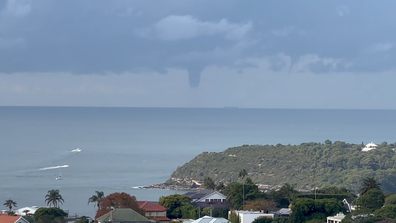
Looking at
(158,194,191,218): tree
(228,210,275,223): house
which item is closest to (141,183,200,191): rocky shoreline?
(158,194,191,218): tree

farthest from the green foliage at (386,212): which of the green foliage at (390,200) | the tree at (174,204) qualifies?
the tree at (174,204)

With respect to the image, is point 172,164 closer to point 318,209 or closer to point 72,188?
A: point 72,188

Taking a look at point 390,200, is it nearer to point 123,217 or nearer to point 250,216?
point 250,216

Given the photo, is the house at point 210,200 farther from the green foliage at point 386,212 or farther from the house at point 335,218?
the green foliage at point 386,212

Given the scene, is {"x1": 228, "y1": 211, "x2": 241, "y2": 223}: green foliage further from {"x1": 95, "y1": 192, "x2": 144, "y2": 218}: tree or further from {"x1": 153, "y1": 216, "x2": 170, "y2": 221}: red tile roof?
{"x1": 95, "y1": 192, "x2": 144, "y2": 218}: tree

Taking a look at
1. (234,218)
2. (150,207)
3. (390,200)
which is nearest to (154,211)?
(150,207)

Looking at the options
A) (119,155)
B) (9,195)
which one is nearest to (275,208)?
(9,195)
